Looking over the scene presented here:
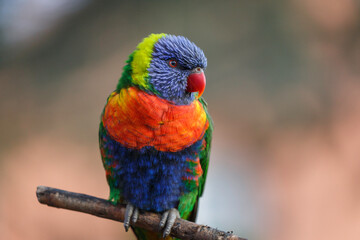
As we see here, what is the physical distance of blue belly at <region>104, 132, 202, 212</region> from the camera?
2.15 m

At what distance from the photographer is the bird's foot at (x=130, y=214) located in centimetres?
225

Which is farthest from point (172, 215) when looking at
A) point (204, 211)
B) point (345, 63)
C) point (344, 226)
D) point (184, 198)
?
point (345, 63)

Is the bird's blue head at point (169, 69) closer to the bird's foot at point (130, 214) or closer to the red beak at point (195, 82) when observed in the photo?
the red beak at point (195, 82)

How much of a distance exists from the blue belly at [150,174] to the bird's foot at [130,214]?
3cm

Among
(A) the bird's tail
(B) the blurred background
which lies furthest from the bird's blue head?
(B) the blurred background

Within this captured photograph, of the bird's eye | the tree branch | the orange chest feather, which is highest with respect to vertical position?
the bird's eye

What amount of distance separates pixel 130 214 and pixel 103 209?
0.19 m

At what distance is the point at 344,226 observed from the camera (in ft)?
14.8

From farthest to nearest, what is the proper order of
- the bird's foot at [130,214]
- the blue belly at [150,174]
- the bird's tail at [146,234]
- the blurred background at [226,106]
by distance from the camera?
the blurred background at [226,106], the bird's tail at [146,234], the bird's foot at [130,214], the blue belly at [150,174]

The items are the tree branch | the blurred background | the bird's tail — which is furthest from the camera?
the blurred background

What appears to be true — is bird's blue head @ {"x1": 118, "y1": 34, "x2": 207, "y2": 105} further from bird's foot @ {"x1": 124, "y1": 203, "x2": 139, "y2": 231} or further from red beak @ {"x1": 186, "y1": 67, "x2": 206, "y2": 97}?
bird's foot @ {"x1": 124, "y1": 203, "x2": 139, "y2": 231}

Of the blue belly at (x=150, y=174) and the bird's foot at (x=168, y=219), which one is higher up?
the blue belly at (x=150, y=174)

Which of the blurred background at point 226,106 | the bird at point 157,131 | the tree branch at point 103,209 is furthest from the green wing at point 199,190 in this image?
the blurred background at point 226,106

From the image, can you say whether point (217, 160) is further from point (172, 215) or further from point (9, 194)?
point (9, 194)
